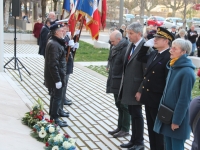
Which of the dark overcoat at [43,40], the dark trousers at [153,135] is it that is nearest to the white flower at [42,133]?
the dark trousers at [153,135]

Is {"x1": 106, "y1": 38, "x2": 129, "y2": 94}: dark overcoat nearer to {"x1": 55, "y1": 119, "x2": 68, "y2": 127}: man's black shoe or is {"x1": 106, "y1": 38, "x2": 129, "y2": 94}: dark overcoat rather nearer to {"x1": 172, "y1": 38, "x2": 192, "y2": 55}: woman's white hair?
{"x1": 55, "y1": 119, "x2": 68, "y2": 127}: man's black shoe

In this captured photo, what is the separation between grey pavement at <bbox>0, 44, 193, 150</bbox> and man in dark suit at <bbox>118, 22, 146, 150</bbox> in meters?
0.52

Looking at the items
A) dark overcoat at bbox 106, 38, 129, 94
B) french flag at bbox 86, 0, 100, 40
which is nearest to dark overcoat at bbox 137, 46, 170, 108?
dark overcoat at bbox 106, 38, 129, 94

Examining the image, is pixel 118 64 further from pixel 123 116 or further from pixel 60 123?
pixel 60 123

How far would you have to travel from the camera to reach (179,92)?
4113 mm

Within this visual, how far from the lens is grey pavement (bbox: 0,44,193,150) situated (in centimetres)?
594

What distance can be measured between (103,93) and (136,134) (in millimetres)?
4231

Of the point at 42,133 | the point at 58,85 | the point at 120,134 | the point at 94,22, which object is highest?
the point at 94,22

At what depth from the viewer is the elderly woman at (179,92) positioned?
4035mm

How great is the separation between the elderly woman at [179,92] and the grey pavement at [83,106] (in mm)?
1649

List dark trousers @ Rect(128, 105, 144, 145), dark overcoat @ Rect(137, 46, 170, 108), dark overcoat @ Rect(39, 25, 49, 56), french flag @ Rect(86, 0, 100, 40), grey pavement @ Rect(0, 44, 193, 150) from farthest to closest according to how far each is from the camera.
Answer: dark overcoat @ Rect(39, 25, 49, 56), french flag @ Rect(86, 0, 100, 40), grey pavement @ Rect(0, 44, 193, 150), dark trousers @ Rect(128, 105, 144, 145), dark overcoat @ Rect(137, 46, 170, 108)

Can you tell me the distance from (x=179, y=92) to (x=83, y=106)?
431 cm

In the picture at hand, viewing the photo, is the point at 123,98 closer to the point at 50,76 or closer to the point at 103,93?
the point at 50,76

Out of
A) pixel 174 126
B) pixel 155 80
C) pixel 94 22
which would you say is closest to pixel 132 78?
pixel 155 80
